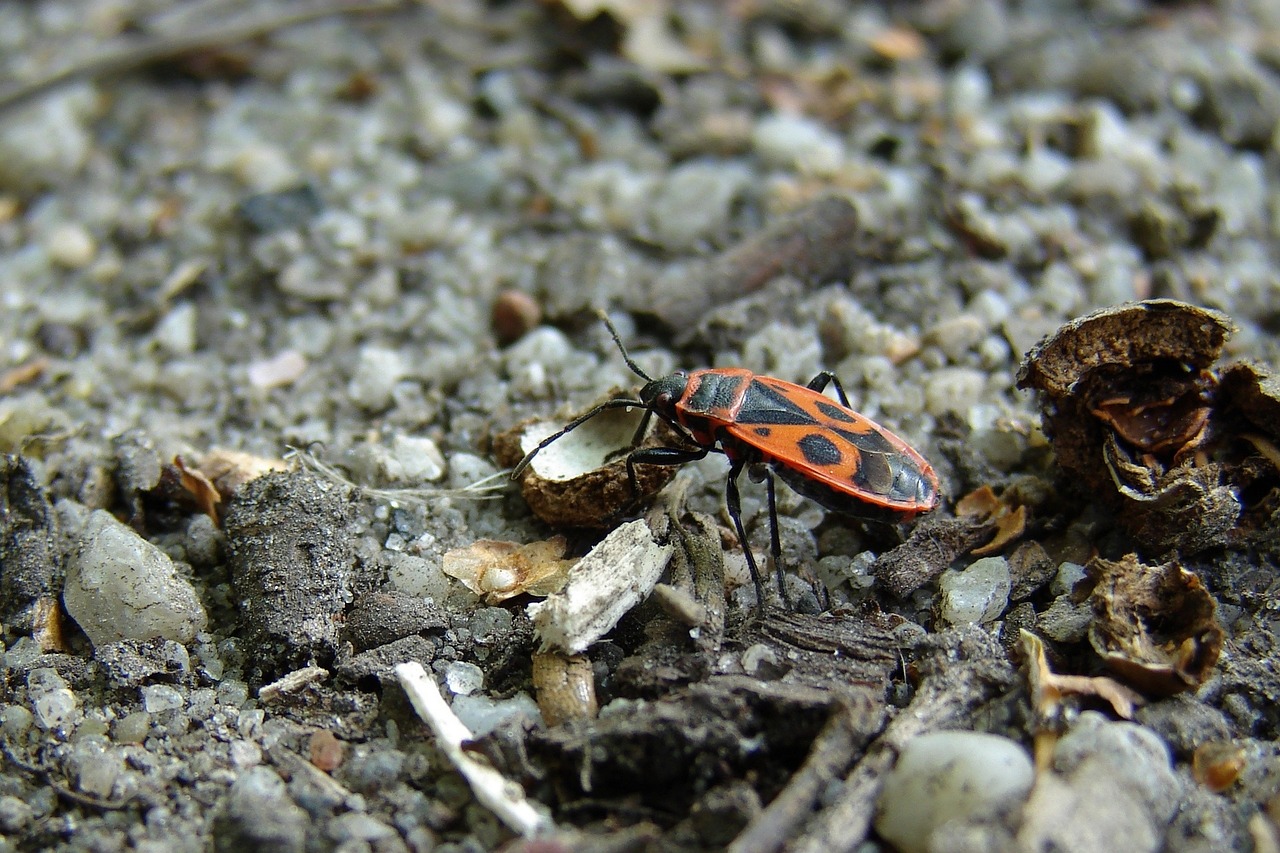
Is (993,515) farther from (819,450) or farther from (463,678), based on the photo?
(463,678)

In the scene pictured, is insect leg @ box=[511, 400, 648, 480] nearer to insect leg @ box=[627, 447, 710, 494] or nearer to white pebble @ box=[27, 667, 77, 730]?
insect leg @ box=[627, 447, 710, 494]

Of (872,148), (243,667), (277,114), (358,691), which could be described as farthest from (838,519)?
(277,114)

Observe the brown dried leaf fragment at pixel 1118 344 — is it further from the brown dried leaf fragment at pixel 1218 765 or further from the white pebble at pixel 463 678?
the white pebble at pixel 463 678

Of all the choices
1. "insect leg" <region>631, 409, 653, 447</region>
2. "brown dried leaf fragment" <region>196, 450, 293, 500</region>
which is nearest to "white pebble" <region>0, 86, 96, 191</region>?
"brown dried leaf fragment" <region>196, 450, 293, 500</region>

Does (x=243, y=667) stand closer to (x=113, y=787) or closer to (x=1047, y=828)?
(x=113, y=787)

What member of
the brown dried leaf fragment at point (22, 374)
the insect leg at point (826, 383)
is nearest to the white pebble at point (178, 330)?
the brown dried leaf fragment at point (22, 374)

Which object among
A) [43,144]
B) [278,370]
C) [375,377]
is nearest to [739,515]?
[375,377]
